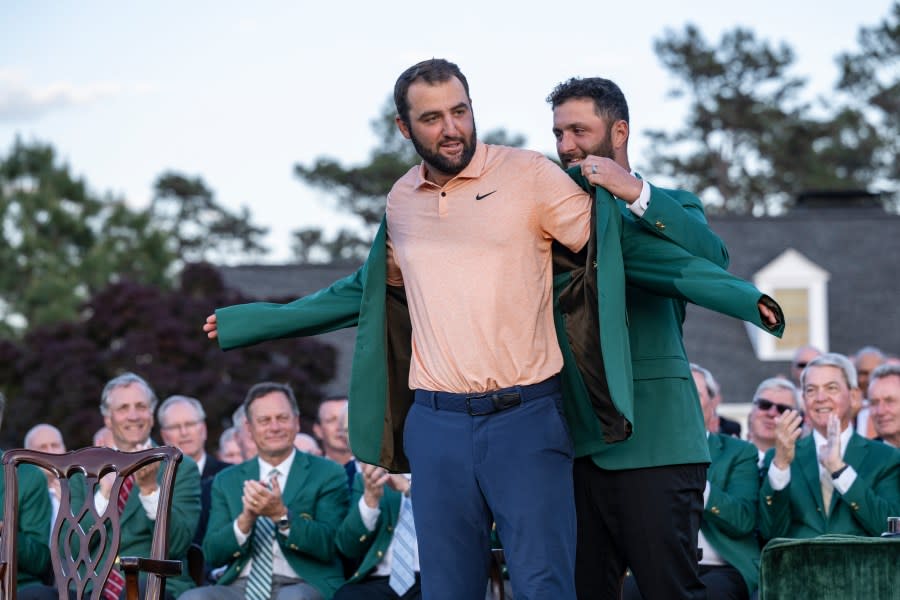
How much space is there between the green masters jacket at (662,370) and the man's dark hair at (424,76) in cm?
58

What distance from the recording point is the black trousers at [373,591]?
657 centimetres

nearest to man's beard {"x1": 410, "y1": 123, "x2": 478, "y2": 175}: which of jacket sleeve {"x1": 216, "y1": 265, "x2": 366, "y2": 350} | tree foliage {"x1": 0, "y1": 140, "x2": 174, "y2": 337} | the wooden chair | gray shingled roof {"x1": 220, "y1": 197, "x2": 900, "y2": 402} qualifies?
jacket sleeve {"x1": 216, "y1": 265, "x2": 366, "y2": 350}

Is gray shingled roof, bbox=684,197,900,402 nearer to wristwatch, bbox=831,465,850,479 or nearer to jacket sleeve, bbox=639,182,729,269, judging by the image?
wristwatch, bbox=831,465,850,479

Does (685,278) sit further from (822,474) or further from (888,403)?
(888,403)

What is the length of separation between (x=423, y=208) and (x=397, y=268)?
260 millimetres

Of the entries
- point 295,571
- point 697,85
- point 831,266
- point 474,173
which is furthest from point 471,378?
point 697,85

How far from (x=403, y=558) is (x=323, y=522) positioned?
0.44m

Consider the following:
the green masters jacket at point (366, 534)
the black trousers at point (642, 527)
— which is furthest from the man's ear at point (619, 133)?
the green masters jacket at point (366, 534)

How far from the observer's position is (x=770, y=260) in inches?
899

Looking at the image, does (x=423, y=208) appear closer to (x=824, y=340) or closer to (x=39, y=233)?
(x=824, y=340)

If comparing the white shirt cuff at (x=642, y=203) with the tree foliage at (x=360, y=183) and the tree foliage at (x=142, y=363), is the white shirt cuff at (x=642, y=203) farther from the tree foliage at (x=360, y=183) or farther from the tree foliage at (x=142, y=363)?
the tree foliage at (x=360, y=183)

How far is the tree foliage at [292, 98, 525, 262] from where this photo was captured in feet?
→ 114

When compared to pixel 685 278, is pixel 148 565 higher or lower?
lower

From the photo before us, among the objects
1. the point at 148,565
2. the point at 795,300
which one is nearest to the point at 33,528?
the point at 148,565
